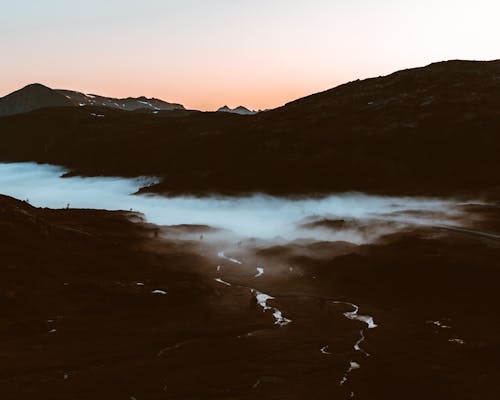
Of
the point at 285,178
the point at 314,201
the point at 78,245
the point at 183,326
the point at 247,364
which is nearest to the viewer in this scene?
the point at 247,364

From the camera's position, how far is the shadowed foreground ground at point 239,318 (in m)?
42.5

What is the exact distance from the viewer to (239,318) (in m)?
63.4

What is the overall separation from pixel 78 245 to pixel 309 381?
6003 centimetres

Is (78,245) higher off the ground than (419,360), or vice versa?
(78,245)

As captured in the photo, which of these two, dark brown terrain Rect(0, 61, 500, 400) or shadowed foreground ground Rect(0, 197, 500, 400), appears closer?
shadowed foreground ground Rect(0, 197, 500, 400)

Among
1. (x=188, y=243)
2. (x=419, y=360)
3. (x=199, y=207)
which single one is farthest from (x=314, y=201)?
(x=419, y=360)

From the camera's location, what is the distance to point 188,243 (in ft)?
385

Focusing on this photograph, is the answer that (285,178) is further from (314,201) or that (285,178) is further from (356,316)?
(356,316)

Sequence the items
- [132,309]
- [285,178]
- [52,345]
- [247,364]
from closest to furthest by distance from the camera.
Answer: [247,364] < [52,345] < [132,309] < [285,178]

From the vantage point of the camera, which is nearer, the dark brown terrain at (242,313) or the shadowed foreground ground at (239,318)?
the shadowed foreground ground at (239,318)

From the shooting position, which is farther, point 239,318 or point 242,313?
point 242,313

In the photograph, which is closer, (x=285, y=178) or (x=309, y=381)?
(x=309, y=381)

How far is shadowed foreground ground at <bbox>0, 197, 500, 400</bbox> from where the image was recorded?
42.5m

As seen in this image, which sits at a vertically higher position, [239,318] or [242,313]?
[239,318]
